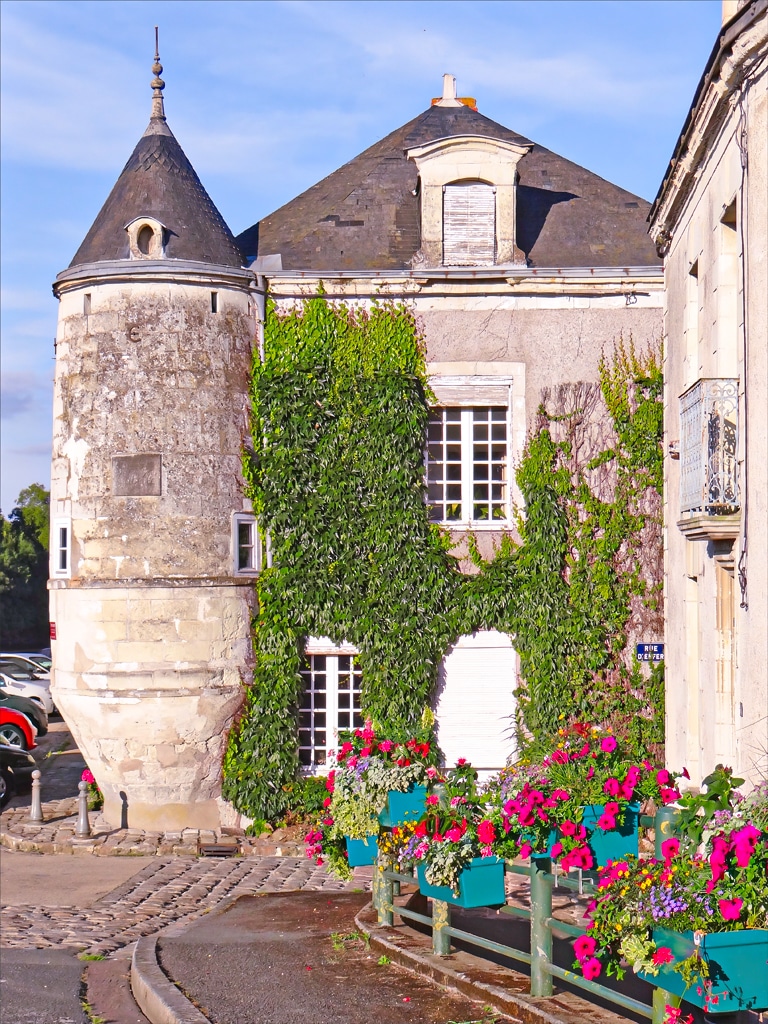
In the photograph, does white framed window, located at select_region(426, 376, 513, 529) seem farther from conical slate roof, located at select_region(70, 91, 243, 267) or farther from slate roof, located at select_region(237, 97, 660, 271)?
conical slate roof, located at select_region(70, 91, 243, 267)

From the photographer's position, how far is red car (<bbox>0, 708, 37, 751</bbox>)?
19578 millimetres

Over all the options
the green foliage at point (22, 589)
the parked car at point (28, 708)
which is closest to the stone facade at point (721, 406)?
the parked car at point (28, 708)

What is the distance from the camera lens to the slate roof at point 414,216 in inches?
625

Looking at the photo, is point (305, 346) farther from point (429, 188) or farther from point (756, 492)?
point (756, 492)

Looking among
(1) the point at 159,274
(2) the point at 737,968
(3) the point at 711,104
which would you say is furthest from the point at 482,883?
(1) the point at 159,274

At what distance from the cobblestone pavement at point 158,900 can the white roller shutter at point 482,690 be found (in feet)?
9.39

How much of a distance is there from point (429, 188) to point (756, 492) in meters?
8.37

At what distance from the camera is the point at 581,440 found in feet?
51.0

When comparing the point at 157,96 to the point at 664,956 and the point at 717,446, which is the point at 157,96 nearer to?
the point at 717,446

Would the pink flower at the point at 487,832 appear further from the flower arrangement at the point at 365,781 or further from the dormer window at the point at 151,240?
the dormer window at the point at 151,240

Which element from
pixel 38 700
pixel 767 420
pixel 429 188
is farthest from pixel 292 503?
pixel 38 700

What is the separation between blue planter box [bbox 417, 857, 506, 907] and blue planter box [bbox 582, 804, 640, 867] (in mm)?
798

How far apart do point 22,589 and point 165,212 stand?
44.0 meters

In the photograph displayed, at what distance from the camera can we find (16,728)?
19688mm
